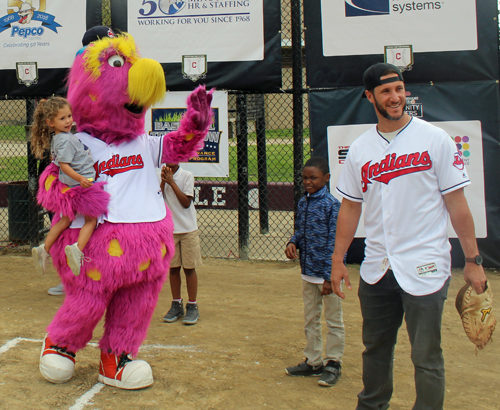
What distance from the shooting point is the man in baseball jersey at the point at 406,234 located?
2551 mm

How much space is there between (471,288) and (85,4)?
569cm

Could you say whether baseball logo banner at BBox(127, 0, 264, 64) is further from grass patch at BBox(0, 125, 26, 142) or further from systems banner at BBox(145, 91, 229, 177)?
grass patch at BBox(0, 125, 26, 142)

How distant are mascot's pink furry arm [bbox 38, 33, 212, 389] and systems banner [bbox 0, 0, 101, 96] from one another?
129 inches

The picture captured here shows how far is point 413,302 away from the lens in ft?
8.42

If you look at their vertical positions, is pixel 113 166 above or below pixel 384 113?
below

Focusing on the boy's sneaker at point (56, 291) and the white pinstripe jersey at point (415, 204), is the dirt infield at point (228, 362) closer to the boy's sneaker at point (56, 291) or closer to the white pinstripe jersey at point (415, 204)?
the boy's sneaker at point (56, 291)

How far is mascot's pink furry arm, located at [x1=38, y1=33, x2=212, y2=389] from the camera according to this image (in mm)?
3309

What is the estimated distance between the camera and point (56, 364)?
3369 mm

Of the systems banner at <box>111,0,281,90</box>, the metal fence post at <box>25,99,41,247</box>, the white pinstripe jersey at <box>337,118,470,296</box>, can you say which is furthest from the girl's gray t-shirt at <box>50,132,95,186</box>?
the metal fence post at <box>25,99,41,247</box>

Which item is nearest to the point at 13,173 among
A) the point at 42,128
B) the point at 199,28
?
the point at 199,28

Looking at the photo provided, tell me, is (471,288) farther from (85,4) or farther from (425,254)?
(85,4)

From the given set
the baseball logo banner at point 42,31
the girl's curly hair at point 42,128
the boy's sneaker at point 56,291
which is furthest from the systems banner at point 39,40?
the girl's curly hair at point 42,128

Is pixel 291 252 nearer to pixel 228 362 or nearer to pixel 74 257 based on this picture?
pixel 228 362

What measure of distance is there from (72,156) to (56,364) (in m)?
1.30
